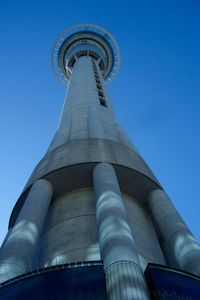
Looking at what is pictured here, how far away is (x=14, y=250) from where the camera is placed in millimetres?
13375

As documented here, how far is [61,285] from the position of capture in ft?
34.2

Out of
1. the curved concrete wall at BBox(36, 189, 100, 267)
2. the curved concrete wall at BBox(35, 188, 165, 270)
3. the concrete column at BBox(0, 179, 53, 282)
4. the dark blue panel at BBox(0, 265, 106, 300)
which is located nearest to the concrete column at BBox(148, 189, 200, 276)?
the curved concrete wall at BBox(35, 188, 165, 270)

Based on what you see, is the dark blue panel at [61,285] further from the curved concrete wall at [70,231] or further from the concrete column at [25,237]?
the curved concrete wall at [70,231]

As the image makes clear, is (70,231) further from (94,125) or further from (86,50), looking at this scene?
(86,50)

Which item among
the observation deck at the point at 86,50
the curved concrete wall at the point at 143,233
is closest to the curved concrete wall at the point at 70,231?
the curved concrete wall at the point at 143,233

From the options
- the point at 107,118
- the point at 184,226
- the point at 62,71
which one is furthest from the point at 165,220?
the point at 62,71

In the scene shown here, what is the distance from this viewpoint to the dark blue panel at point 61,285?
10.1 metres

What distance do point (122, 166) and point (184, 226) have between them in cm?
503

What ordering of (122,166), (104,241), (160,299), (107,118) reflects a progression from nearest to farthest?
(160,299), (104,241), (122,166), (107,118)

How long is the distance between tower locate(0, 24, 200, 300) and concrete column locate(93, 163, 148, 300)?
0.03 metres

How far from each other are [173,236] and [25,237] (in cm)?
692

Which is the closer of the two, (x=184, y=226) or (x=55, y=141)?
(x=184, y=226)

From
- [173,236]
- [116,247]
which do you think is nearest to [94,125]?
[173,236]

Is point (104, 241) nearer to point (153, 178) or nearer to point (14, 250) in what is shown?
point (14, 250)
